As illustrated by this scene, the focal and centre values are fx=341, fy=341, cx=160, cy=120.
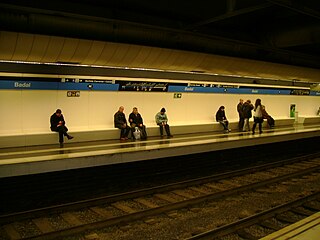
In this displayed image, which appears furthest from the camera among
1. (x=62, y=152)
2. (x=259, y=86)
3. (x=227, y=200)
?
(x=259, y=86)

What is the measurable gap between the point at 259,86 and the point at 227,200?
9955 mm

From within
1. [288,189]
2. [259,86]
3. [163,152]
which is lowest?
[288,189]

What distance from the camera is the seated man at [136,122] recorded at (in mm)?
10641

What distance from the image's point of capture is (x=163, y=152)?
8.50 m

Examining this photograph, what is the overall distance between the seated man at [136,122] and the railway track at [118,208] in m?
3.09

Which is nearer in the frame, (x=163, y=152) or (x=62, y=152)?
(x=62, y=152)

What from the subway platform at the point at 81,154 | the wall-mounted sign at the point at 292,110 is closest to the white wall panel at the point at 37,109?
the subway platform at the point at 81,154

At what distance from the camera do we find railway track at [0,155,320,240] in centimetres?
512

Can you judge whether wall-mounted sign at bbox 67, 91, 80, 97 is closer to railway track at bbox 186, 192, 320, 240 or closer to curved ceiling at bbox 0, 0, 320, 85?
curved ceiling at bbox 0, 0, 320, 85

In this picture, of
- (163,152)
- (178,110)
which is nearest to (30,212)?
(163,152)

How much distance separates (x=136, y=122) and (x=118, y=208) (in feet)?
15.7

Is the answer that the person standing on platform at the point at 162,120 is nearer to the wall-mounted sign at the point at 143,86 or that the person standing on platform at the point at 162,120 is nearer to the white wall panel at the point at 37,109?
the wall-mounted sign at the point at 143,86

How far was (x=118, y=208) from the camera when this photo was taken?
6.21 meters

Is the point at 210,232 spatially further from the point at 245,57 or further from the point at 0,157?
the point at 245,57
